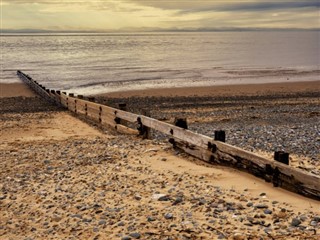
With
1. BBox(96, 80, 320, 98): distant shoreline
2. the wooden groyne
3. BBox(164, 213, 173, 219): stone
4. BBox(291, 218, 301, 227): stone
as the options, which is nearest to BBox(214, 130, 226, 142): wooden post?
the wooden groyne

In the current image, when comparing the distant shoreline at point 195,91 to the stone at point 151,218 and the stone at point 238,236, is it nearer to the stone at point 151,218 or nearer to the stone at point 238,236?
the stone at point 151,218

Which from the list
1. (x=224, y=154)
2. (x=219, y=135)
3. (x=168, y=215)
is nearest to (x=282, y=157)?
(x=224, y=154)

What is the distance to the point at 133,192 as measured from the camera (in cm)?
779

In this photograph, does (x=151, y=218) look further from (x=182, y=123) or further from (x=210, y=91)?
(x=210, y=91)

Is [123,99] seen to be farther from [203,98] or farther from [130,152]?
[130,152]

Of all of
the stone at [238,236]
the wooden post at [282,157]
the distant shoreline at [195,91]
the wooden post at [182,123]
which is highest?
the wooden post at [282,157]

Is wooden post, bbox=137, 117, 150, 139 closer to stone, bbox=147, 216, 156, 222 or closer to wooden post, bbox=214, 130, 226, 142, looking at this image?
wooden post, bbox=214, 130, 226, 142

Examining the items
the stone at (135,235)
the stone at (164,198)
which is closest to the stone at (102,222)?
the stone at (135,235)

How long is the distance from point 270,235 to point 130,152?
561cm

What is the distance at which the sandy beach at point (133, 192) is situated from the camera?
6184 millimetres

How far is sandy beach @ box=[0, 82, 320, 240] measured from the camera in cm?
618

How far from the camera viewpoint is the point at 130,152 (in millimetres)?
10828

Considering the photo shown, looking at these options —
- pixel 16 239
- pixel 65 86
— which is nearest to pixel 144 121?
pixel 16 239

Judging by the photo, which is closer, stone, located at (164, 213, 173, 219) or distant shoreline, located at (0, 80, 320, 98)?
stone, located at (164, 213, 173, 219)
